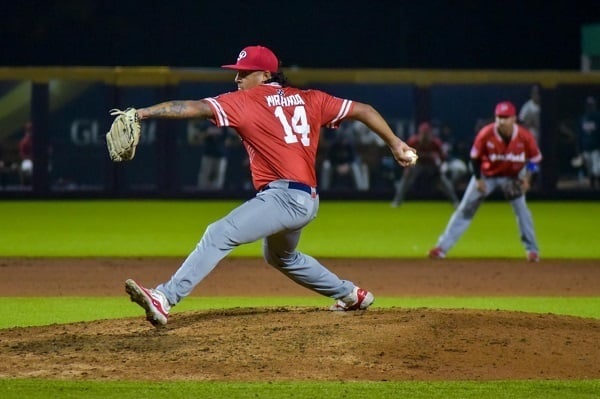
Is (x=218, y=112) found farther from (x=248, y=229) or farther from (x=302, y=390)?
(x=302, y=390)

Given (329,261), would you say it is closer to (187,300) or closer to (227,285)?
(227,285)

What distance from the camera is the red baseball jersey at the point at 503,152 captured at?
13.9m

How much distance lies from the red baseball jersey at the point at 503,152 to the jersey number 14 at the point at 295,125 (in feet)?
21.3

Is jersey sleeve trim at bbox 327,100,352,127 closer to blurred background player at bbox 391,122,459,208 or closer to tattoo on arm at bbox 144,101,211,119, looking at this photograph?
tattoo on arm at bbox 144,101,211,119

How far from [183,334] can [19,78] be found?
1790 cm

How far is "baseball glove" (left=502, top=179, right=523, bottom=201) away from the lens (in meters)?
14.1

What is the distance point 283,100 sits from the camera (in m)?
7.68

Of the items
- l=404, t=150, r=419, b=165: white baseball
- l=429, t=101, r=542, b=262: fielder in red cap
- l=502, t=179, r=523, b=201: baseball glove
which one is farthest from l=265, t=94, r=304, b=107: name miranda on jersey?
l=502, t=179, r=523, b=201: baseball glove

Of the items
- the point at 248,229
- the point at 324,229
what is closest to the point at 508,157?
the point at 324,229

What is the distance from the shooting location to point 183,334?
7.72 m

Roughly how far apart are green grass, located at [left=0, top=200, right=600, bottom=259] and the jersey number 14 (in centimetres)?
739

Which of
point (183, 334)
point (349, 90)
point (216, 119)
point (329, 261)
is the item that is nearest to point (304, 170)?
point (216, 119)

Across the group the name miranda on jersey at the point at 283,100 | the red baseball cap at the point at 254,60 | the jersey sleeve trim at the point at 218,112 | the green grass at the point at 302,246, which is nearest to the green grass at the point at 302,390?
the green grass at the point at 302,246

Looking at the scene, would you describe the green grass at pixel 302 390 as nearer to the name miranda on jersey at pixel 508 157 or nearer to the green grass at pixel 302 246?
the green grass at pixel 302 246
